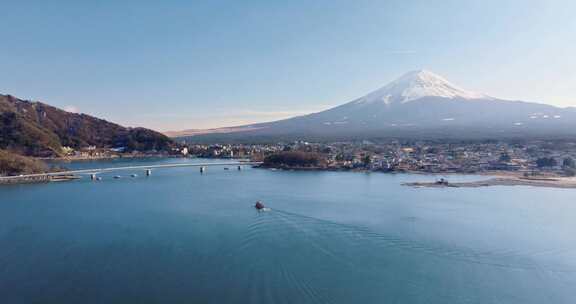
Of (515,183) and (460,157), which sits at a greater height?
(460,157)

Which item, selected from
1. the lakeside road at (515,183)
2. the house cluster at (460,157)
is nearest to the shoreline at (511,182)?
the lakeside road at (515,183)

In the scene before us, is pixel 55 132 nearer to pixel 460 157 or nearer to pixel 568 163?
pixel 460 157

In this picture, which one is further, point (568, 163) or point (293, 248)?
point (568, 163)

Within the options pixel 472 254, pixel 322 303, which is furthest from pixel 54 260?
pixel 472 254

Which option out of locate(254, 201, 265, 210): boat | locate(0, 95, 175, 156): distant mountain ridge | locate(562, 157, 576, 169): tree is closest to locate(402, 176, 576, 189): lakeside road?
locate(562, 157, 576, 169): tree

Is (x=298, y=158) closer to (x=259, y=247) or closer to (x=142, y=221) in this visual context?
(x=142, y=221)

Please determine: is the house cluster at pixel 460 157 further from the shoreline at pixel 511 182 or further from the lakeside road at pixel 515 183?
the lakeside road at pixel 515 183

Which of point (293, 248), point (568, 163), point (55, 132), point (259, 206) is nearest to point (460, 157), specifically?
point (568, 163)
